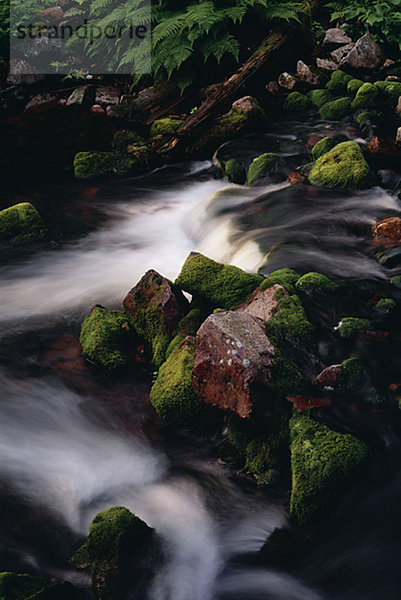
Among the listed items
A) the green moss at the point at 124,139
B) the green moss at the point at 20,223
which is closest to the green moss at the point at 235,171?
the green moss at the point at 124,139

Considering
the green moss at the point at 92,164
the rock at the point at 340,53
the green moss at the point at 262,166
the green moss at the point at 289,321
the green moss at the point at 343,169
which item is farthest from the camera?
the rock at the point at 340,53

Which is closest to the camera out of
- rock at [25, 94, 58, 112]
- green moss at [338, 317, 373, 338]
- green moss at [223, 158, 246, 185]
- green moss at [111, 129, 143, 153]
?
green moss at [338, 317, 373, 338]

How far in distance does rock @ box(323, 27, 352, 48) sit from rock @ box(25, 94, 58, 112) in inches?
229

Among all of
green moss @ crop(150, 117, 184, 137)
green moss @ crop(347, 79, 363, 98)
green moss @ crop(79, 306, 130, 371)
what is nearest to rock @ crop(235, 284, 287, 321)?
green moss @ crop(79, 306, 130, 371)

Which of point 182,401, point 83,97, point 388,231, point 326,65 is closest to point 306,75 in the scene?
point 326,65

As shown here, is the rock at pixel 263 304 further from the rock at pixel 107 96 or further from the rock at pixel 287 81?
the rock at pixel 107 96

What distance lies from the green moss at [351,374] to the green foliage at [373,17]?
26.3ft

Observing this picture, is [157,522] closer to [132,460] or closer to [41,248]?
[132,460]

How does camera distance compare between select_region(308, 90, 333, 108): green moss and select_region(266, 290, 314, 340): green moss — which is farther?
select_region(308, 90, 333, 108): green moss

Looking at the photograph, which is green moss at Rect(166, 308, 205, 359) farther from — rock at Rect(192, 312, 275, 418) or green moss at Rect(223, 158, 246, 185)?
Answer: green moss at Rect(223, 158, 246, 185)

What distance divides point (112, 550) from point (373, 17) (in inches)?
395

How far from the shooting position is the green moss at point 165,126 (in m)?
8.93

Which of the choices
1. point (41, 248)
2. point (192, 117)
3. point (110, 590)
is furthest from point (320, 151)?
point (110, 590)

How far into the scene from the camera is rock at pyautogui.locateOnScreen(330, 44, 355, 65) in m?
9.53
